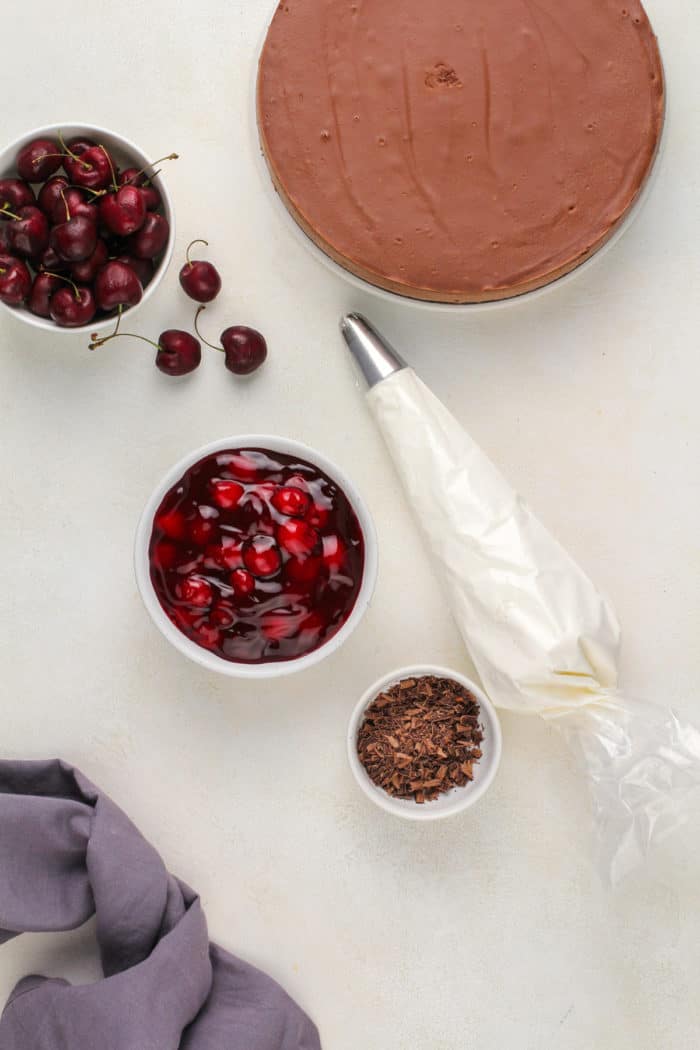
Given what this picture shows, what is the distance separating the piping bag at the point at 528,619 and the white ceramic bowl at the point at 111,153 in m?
0.24

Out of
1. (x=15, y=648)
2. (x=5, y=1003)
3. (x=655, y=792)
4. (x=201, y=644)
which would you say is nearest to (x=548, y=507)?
(x=655, y=792)

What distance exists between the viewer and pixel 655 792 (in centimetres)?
118

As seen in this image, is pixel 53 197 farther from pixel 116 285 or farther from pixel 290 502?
pixel 290 502

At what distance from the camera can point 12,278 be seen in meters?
1.06

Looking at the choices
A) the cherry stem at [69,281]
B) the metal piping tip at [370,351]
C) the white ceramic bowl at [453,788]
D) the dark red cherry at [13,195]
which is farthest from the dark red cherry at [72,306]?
the white ceramic bowl at [453,788]

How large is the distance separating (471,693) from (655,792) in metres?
0.25

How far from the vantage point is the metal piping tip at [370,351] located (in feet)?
3.94

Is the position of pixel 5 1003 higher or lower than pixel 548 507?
lower

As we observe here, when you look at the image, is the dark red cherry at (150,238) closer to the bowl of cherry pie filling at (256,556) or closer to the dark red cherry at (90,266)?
the dark red cherry at (90,266)

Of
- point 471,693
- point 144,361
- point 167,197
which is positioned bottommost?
point 471,693

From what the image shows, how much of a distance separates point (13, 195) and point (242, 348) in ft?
1.01

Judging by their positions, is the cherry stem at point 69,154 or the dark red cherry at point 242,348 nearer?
the cherry stem at point 69,154

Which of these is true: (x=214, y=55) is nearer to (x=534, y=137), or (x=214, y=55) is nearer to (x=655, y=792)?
(x=534, y=137)

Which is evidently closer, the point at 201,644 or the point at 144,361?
the point at 201,644
